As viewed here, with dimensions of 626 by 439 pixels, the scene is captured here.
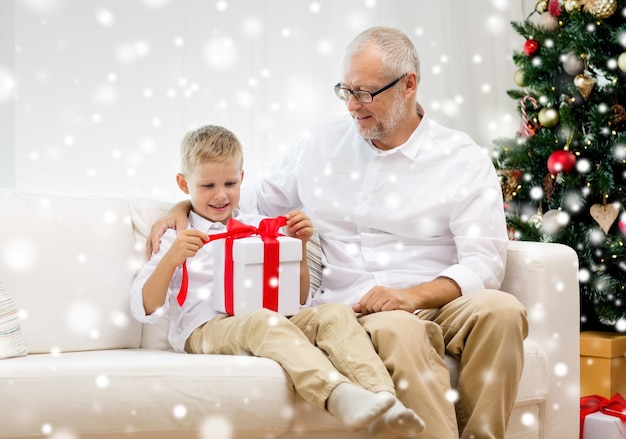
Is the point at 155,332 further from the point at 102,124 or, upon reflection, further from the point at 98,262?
the point at 102,124

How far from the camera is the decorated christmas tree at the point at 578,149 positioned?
9.69 feet

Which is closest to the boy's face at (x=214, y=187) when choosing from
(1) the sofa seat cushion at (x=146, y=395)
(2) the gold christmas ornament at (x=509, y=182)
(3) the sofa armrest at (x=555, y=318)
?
(1) the sofa seat cushion at (x=146, y=395)

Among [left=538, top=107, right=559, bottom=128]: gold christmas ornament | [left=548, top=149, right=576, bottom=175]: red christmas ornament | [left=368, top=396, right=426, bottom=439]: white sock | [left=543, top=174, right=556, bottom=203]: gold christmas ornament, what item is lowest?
[left=368, top=396, right=426, bottom=439]: white sock

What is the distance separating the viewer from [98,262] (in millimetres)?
2227

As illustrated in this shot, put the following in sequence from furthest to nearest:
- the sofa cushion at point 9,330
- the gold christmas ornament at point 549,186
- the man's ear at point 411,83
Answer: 1. the gold christmas ornament at point 549,186
2. the man's ear at point 411,83
3. the sofa cushion at point 9,330

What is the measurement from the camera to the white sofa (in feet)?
5.59

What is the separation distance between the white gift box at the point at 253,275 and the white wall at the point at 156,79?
0.85 m

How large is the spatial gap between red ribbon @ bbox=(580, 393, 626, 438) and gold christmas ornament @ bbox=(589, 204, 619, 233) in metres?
0.62

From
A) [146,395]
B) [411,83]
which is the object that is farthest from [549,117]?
[146,395]

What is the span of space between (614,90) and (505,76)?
0.75m

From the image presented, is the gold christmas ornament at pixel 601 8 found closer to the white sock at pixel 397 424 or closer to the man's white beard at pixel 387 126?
the man's white beard at pixel 387 126

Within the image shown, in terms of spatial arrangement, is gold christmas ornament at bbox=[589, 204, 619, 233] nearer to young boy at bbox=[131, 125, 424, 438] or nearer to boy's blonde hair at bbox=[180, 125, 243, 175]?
young boy at bbox=[131, 125, 424, 438]

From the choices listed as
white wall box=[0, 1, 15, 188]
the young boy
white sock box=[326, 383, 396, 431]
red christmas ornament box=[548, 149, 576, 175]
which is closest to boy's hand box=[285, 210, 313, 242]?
the young boy

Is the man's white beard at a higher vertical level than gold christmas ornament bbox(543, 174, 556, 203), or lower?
higher
